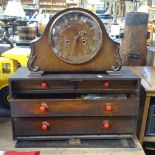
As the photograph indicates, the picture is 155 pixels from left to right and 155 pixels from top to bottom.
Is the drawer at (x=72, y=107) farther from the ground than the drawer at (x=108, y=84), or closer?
closer

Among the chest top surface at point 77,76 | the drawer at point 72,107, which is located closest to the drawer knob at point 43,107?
the drawer at point 72,107

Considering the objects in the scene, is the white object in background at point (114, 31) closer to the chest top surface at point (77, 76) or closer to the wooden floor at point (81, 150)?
the chest top surface at point (77, 76)

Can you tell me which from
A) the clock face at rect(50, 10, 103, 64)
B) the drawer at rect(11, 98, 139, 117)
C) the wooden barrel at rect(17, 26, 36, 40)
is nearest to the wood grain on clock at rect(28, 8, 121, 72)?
the clock face at rect(50, 10, 103, 64)

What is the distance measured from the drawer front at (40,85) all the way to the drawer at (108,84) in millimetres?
Answer: 50

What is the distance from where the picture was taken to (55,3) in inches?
297

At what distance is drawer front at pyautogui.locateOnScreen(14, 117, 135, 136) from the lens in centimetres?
96

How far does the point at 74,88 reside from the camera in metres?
0.94

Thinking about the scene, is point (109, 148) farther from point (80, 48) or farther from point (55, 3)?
point (55, 3)

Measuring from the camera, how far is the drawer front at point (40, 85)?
92 centimetres

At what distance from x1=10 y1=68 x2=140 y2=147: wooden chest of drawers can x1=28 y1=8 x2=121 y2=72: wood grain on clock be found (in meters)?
0.04

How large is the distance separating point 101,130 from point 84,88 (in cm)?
19

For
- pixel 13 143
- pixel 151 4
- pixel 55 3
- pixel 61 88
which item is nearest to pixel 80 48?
pixel 61 88

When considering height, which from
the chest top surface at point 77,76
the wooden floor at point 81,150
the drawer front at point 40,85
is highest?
the chest top surface at point 77,76

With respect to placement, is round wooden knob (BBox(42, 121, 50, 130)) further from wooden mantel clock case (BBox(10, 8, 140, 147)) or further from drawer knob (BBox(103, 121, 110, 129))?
drawer knob (BBox(103, 121, 110, 129))
